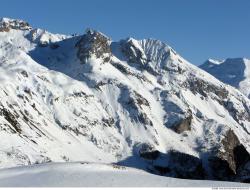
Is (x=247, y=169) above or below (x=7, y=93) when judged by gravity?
below

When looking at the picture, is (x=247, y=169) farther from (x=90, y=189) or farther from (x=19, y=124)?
(x=90, y=189)

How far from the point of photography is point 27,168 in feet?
143

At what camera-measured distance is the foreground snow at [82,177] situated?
37.3 meters

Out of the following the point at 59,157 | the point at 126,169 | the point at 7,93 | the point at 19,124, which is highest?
the point at 7,93

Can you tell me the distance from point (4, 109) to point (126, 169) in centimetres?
13633

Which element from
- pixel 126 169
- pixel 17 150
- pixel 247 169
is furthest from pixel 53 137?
pixel 126 169

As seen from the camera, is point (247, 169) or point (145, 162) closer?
point (247, 169)

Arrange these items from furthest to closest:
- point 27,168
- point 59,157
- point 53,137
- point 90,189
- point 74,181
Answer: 1. point 53,137
2. point 59,157
3. point 27,168
4. point 74,181
5. point 90,189

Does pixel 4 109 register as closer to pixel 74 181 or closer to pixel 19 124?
pixel 19 124

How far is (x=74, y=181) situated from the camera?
124ft

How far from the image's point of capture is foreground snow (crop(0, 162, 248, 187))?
123 feet

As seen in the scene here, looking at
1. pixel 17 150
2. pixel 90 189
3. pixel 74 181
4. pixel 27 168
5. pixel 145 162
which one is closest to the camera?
pixel 90 189

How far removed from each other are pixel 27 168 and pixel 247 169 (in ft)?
402

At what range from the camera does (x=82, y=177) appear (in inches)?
1539
